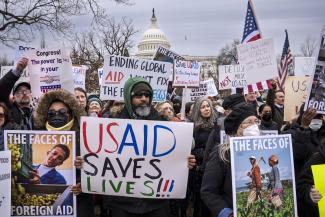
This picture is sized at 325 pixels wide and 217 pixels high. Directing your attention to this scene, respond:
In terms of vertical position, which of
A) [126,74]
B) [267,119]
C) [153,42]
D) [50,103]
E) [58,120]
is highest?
[153,42]

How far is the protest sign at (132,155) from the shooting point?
13.6 feet

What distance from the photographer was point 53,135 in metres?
4.13

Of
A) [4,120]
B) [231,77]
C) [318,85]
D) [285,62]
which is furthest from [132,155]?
[285,62]

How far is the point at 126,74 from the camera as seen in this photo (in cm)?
764

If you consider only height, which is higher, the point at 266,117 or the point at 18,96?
the point at 18,96

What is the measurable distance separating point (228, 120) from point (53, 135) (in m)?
1.48

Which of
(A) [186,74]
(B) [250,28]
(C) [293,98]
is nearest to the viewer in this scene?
(C) [293,98]

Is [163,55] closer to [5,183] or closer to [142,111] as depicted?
[142,111]

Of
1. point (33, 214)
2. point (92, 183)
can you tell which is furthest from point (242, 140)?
point (33, 214)

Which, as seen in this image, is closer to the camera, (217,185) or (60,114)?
(217,185)

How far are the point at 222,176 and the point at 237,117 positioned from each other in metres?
0.48

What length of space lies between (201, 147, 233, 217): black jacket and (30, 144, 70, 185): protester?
1254 millimetres

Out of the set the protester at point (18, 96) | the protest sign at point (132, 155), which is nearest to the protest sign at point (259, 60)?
the protester at point (18, 96)

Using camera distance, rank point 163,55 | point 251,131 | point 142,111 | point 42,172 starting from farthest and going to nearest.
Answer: point 163,55
point 142,111
point 42,172
point 251,131
